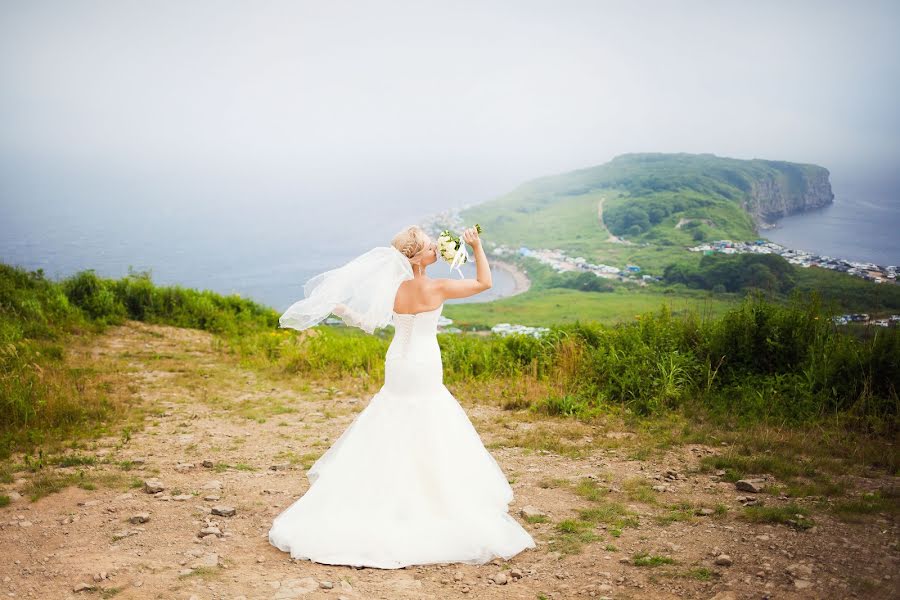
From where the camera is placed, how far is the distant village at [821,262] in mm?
14414

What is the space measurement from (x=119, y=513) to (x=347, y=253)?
26.0m

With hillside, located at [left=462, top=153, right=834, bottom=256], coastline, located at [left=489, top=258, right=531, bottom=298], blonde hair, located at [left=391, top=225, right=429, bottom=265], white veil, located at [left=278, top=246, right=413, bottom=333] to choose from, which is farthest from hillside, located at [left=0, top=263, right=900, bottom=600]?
hillside, located at [left=462, top=153, right=834, bottom=256]

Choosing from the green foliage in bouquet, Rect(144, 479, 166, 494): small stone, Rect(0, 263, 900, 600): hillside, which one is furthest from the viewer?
Rect(144, 479, 166, 494): small stone

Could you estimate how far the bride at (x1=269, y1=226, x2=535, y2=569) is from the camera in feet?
13.7

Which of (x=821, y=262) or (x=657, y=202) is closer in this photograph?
(x=821, y=262)

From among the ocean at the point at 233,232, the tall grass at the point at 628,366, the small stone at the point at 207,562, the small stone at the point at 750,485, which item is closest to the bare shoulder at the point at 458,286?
the small stone at the point at 207,562

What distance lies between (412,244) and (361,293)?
0.55 m

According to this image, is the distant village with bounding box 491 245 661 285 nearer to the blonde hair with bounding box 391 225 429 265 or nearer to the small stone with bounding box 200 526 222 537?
the blonde hair with bounding box 391 225 429 265

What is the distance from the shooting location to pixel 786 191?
31.0m

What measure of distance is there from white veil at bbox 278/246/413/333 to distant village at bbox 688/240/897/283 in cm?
1234

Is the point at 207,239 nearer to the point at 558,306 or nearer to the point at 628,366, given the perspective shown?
the point at 558,306

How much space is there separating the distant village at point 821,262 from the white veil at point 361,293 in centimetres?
1234

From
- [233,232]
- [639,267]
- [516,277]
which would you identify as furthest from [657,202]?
[233,232]

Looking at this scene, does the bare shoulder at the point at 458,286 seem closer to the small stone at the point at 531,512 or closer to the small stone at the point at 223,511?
the small stone at the point at 531,512
